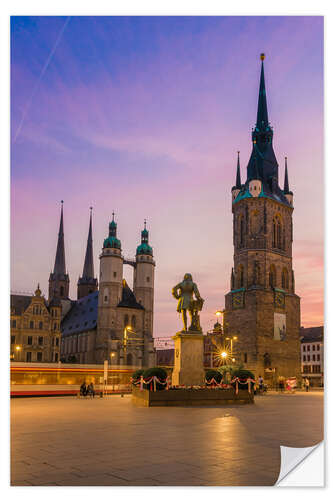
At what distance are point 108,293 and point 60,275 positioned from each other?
126 feet

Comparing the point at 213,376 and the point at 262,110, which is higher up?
the point at 262,110

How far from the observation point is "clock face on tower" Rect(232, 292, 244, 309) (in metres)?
78.1

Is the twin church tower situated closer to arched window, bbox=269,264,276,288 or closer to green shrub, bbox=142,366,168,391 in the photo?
arched window, bbox=269,264,276,288

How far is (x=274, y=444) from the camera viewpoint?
1009 centimetres

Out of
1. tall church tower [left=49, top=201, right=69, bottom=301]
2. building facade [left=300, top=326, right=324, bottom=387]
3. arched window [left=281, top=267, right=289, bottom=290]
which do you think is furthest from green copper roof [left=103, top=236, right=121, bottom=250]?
building facade [left=300, top=326, right=324, bottom=387]

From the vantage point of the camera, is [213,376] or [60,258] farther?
[60,258]

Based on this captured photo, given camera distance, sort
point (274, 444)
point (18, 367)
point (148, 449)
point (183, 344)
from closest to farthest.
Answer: point (148, 449) < point (274, 444) < point (183, 344) < point (18, 367)

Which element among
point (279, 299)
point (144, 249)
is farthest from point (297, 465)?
point (144, 249)

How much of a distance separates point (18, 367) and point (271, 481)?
1353 inches

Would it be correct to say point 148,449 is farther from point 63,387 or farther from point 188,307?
point 63,387

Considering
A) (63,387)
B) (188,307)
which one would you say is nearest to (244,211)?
(63,387)

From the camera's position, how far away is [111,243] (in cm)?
9781

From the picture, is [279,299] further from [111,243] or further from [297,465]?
[297,465]

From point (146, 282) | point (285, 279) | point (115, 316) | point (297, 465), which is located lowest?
point (115, 316)
